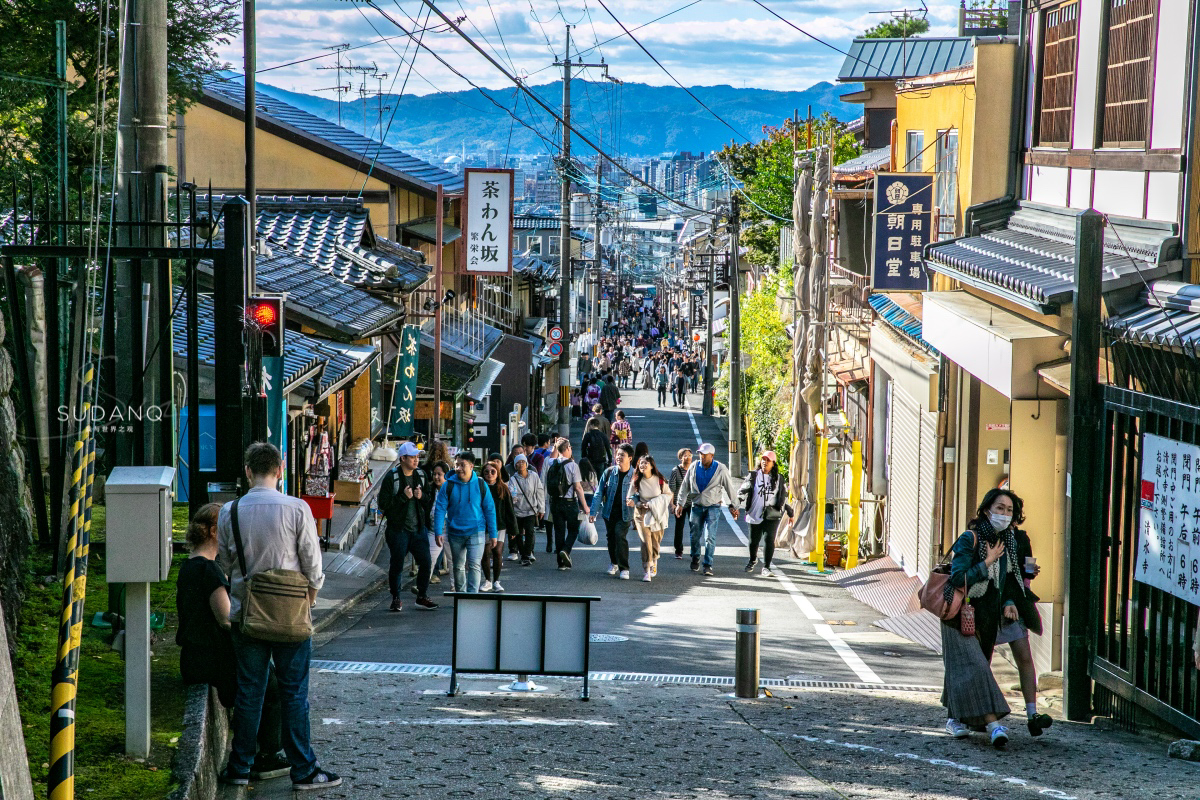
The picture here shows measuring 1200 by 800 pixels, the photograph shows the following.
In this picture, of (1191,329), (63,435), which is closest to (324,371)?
(63,435)

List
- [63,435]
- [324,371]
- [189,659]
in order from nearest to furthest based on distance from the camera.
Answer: [189,659] → [63,435] → [324,371]

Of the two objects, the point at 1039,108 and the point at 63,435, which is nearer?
the point at 63,435

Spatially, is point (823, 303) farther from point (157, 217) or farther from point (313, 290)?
point (157, 217)

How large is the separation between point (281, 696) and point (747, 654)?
4063 mm

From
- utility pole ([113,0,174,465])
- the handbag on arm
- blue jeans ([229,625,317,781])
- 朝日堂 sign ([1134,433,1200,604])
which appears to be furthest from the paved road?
the handbag on arm

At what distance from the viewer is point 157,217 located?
884cm

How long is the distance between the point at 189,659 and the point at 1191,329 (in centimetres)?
597

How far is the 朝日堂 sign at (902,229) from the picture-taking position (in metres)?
17.0

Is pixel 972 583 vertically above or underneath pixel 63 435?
underneath

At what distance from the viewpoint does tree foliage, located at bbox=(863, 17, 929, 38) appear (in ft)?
142

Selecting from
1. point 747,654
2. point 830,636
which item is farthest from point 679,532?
point 747,654

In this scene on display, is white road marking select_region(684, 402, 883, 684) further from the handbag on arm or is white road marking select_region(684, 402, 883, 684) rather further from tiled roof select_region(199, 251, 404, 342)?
tiled roof select_region(199, 251, 404, 342)

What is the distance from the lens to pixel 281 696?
6.17 metres

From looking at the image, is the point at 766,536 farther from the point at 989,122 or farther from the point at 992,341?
the point at 992,341
